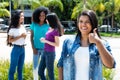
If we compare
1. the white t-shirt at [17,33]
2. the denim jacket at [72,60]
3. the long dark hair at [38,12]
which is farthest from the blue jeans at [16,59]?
the denim jacket at [72,60]

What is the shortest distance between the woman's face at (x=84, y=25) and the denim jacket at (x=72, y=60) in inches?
4.9

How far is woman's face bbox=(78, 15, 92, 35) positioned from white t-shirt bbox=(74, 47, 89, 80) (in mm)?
160

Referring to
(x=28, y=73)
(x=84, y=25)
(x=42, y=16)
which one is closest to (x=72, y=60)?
(x=84, y=25)

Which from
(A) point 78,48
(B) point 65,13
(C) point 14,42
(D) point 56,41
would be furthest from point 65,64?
(B) point 65,13

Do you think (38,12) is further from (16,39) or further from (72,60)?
(72,60)

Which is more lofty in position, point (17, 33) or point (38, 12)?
point (38, 12)

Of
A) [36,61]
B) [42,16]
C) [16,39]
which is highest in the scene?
[42,16]

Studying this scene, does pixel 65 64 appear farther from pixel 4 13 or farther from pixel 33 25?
pixel 4 13

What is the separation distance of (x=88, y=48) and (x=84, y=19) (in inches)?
10.7

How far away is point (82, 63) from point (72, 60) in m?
0.10

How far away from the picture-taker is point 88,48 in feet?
10.8

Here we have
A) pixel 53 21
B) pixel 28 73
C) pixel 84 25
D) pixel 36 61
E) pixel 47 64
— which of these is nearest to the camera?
pixel 84 25

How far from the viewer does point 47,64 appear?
20.8 feet

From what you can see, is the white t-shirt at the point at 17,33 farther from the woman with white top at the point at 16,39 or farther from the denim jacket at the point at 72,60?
the denim jacket at the point at 72,60
